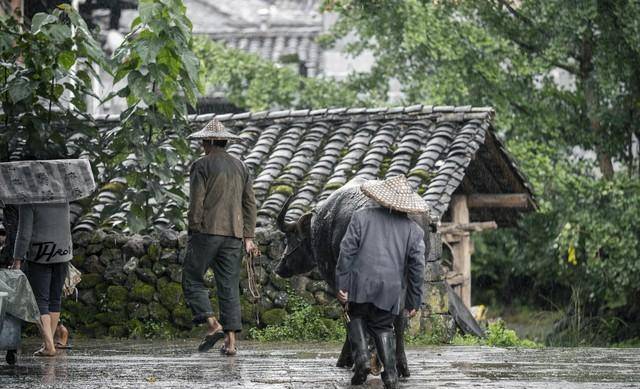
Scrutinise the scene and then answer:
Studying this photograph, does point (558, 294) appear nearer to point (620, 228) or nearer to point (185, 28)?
point (620, 228)

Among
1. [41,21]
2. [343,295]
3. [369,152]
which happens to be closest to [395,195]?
[343,295]

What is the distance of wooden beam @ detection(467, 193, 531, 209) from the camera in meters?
17.9

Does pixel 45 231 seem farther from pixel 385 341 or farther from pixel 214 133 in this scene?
pixel 385 341

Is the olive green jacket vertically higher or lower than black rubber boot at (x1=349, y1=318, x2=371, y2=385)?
higher

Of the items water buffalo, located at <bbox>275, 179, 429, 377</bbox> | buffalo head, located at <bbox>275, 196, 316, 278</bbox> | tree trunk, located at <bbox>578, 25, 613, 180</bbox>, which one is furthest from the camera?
tree trunk, located at <bbox>578, 25, 613, 180</bbox>

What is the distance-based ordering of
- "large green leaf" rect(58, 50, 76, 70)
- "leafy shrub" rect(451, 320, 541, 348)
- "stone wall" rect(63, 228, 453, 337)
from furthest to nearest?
1. "leafy shrub" rect(451, 320, 541, 348)
2. "stone wall" rect(63, 228, 453, 337)
3. "large green leaf" rect(58, 50, 76, 70)

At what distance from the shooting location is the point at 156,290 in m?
14.7

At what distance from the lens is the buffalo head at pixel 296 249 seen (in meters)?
10.9

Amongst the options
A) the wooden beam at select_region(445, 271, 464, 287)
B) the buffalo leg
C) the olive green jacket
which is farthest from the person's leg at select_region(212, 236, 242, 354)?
the wooden beam at select_region(445, 271, 464, 287)

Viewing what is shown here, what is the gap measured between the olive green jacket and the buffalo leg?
7.10 ft

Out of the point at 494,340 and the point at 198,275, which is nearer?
the point at 198,275

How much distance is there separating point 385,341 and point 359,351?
A: 0.19m

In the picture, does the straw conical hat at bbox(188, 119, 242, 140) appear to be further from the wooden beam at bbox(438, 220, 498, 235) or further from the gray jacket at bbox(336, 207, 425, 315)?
the wooden beam at bbox(438, 220, 498, 235)

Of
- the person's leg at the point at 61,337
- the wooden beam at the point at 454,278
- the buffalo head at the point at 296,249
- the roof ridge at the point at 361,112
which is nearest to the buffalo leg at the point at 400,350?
the buffalo head at the point at 296,249
